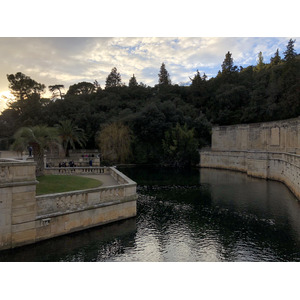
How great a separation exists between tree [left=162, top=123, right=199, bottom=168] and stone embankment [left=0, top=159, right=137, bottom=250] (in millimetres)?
32445

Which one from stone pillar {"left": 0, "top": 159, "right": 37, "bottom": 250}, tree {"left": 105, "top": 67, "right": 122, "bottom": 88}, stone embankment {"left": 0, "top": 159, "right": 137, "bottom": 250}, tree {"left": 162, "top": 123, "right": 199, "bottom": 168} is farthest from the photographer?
tree {"left": 105, "top": 67, "right": 122, "bottom": 88}

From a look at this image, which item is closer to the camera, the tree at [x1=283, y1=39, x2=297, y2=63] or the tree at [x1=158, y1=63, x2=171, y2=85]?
the tree at [x1=283, y1=39, x2=297, y2=63]

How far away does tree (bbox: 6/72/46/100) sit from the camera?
52281 millimetres

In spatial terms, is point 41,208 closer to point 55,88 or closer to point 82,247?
point 82,247

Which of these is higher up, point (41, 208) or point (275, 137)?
point (275, 137)

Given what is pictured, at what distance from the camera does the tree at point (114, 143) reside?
44.1 m

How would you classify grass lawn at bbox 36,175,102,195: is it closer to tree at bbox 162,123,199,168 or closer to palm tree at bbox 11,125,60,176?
palm tree at bbox 11,125,60,176

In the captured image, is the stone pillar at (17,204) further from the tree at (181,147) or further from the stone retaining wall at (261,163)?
the tree at (181,147)

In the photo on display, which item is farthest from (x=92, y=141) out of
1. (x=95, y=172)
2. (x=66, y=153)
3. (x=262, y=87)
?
(x=262, y=87)

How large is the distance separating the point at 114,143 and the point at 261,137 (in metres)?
23.2

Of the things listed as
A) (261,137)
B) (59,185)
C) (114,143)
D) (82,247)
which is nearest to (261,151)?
(261,137)

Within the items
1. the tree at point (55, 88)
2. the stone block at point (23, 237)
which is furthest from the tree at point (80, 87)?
the stone block at point (23, 237)

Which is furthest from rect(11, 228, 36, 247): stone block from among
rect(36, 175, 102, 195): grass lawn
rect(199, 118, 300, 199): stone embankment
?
rect(199, 118, 300, 199): stone embankment

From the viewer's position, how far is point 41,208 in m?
11.5
